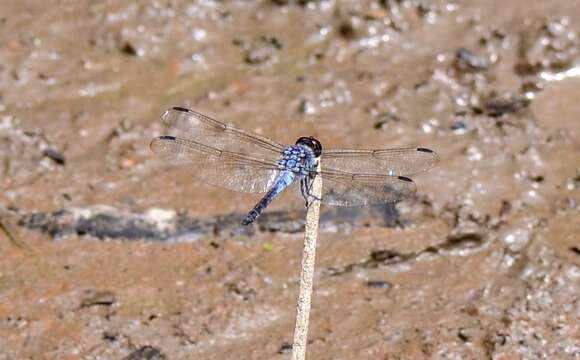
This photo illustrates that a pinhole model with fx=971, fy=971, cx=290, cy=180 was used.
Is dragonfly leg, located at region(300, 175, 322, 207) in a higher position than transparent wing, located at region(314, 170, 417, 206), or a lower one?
lower

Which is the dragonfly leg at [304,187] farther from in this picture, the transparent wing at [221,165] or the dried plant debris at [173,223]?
the dried plant debris at [173,223]

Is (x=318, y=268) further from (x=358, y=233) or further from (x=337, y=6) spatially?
(x=337, y=6)

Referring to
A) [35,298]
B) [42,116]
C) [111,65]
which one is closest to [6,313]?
[35,298]

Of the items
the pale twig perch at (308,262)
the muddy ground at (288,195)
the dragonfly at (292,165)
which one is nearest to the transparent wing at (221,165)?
the dragonfly at (292,165)

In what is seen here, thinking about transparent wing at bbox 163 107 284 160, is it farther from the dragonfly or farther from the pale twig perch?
the pale twig perch

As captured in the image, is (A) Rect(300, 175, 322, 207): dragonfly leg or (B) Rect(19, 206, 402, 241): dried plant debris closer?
(A) Rect(300, 175, 322, 207): dragonfly leg

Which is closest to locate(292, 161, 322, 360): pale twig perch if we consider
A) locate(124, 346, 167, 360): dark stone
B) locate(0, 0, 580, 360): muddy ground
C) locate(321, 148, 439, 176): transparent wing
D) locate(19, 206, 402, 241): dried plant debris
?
locate(321, 148, 439, 176): transparent wing

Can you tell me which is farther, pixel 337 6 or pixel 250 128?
pixel 337 6
